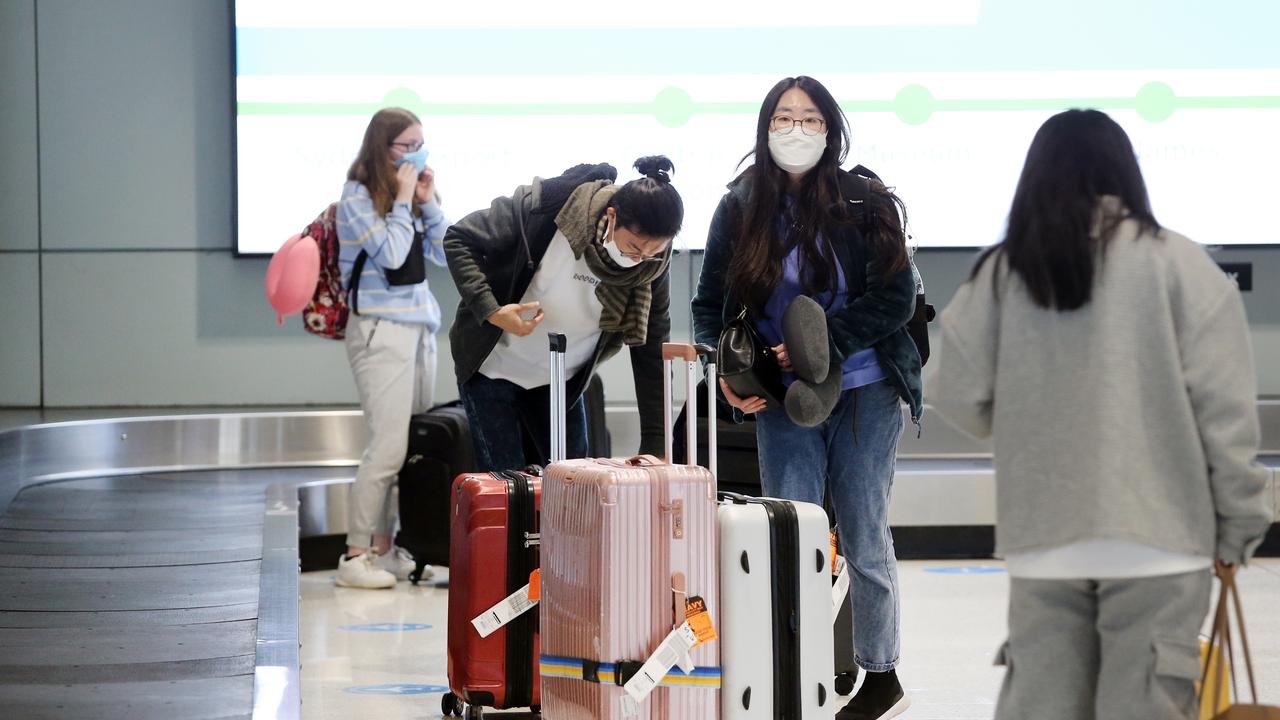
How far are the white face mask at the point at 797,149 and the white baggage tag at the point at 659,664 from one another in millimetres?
1087

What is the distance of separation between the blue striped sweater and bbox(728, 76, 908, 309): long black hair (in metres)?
2.25

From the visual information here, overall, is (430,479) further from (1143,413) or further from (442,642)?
(1143,413)

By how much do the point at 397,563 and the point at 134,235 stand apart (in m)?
2.96

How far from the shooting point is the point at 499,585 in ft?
10.8

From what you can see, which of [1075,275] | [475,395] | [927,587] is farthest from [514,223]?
[927,587]

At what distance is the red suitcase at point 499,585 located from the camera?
3295mm

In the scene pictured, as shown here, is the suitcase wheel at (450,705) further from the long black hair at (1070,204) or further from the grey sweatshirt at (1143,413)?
the long black hair at (1070,204)

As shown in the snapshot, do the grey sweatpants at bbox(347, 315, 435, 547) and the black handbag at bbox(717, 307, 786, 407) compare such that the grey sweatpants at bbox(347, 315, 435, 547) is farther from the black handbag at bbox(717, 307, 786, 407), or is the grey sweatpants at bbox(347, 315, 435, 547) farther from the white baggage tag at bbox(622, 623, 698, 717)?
the white baggage tag at bbox(622, 623, 698, 717)

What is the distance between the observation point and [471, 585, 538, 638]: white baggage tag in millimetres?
3188

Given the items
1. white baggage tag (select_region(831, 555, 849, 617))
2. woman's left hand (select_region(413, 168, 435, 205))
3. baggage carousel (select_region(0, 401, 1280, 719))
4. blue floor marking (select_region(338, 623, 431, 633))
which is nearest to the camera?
baggage carousel (select_region(0, 401, 1280, 719))

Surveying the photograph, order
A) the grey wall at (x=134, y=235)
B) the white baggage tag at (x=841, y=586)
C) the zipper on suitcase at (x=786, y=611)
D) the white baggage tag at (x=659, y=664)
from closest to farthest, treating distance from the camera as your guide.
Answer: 1. the white baggage tag at (x=659, y=664)
2. the zipper on suitcase at (x=786, y=611)
3. the white baggage tag at (x=841, y=586)
4. the grey wall at (x=134, y=235)

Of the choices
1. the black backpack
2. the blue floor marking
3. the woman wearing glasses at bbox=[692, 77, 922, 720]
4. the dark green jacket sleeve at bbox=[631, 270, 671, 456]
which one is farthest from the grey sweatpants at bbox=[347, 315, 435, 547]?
the black backpack

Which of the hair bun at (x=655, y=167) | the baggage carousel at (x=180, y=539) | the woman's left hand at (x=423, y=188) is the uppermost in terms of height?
the woman's left hand at (x=423, y=188)

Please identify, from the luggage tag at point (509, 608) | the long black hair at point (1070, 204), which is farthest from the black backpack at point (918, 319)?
the long black hair at point (1070, 204)
